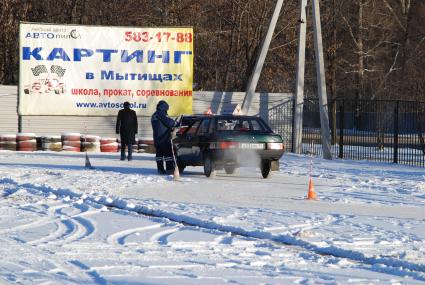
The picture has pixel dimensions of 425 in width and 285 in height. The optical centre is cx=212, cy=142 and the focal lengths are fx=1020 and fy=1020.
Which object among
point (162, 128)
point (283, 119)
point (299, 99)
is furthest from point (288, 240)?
point (283, 119)

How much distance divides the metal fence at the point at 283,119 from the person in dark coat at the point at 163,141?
1605 centimetres

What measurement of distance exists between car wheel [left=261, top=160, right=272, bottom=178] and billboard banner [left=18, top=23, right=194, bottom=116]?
15.5m

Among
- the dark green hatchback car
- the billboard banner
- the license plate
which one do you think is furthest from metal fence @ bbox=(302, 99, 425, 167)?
the license plate

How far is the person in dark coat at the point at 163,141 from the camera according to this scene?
24.9 meters

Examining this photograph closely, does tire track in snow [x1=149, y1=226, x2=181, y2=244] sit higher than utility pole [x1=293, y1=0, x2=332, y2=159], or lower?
lower

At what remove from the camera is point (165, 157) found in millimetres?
24891

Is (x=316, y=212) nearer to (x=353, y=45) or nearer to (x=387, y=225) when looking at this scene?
(x=387, y=225)

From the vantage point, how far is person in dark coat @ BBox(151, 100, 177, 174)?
24.9 metres

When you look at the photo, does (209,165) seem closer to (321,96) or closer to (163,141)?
(163,141)

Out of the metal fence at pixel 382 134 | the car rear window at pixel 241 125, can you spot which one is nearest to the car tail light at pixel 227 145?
the car rear window at pixel 241 125

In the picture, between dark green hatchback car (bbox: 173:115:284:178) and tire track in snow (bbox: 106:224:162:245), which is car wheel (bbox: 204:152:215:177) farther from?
tire track in snow (bbox: 106:224:162:245)

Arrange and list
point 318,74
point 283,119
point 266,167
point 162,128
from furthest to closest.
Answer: point 283,119 → point 318,74 → point 162,128 → point 266,167

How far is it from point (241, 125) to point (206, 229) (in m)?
10.6

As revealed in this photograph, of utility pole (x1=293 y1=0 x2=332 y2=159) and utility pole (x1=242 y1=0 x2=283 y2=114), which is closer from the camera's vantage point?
utility pole (x1=293 y1=0 x2=332 y2=159)
